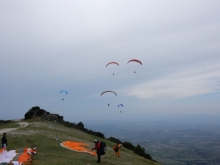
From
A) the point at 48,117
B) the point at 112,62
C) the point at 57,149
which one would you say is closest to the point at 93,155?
the point at 57,149

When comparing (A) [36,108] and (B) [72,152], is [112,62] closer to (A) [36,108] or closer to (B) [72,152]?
(B) [72,152]

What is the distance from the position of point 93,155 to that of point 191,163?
155887mm

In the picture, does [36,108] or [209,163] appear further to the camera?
[209,163]

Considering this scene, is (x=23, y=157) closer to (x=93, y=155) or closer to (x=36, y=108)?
(x=93, y=155)

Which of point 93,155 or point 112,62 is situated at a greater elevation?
point 112,62

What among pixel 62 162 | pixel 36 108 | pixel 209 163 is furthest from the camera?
pixel 209 163

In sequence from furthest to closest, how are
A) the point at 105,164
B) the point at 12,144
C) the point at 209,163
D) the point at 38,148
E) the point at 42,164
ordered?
the point at 209,163 → the point at 12,144 → the point at 38,148 → the point at 105,164 → the point at 42,164

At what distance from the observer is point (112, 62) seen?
44188 millimetres

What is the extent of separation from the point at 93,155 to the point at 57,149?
15.5ft

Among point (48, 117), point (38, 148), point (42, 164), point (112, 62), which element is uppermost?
point (112, 62)

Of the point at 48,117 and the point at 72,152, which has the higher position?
the point at 48,117

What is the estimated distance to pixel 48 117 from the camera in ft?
221

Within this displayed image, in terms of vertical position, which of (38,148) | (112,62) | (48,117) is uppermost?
(112,62)

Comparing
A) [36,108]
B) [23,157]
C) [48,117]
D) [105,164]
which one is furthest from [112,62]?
[36,108]
